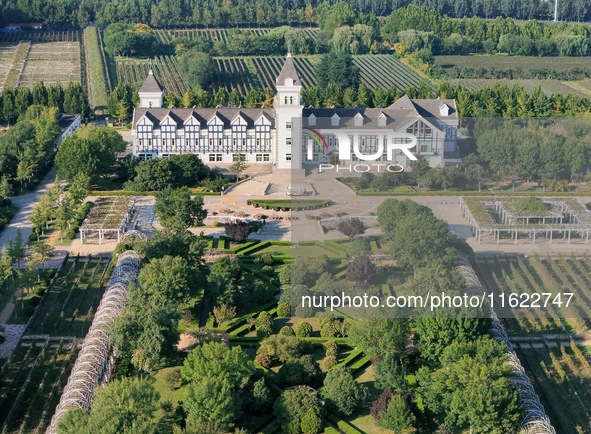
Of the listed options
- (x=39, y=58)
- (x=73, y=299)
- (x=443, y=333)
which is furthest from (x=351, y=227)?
(x=39, y=58)

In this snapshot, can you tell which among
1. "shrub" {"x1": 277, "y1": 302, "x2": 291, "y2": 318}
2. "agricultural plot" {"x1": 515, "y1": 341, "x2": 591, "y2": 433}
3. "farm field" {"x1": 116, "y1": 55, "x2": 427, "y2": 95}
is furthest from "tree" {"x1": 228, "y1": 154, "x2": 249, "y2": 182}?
"agricultural plot" {"x1": 515, "y1": 341, "x2": 591, "y2": 433}

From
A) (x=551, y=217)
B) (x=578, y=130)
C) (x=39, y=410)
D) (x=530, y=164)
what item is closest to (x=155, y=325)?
(x=39, y=410)

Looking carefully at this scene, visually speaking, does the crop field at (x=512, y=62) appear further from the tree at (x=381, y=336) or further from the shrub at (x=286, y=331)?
the tree at (x=381, y=336)

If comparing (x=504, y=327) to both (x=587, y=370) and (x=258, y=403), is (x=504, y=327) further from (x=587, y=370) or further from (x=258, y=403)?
(x=258, y=403)

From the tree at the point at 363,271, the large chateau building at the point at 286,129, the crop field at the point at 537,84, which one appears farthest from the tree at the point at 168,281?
the crop field at the point at 537,84

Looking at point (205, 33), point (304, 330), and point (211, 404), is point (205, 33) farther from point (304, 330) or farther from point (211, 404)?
point (211, 404)

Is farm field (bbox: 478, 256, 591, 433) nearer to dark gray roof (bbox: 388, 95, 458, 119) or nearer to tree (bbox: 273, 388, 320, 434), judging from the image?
tree (bbox: 273, 388, 320, 434)
